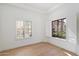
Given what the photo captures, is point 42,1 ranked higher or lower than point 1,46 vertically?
higher

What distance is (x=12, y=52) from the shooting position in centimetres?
170

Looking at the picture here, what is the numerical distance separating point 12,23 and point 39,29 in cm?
57

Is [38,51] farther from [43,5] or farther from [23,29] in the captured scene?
[43,5]

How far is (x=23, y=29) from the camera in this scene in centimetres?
175

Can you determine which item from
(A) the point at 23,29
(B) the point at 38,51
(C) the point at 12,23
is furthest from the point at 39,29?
(C) the point at 12,23

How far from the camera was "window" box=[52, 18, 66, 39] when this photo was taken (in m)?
1.73

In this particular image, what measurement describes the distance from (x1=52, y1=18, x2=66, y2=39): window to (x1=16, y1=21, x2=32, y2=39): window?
509 millimetres

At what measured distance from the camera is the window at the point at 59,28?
1.73 m

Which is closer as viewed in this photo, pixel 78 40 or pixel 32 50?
pixel 78 40

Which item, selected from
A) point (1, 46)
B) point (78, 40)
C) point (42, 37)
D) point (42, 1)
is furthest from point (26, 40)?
point (78, 40)

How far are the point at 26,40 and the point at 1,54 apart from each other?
1.79 ft

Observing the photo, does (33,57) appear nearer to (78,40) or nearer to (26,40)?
(26,40)

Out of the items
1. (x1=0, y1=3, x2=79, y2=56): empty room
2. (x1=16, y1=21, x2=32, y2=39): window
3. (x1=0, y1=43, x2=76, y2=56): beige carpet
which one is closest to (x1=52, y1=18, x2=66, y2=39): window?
(x1=0, y1=3, x2=79, y2=56): empty room

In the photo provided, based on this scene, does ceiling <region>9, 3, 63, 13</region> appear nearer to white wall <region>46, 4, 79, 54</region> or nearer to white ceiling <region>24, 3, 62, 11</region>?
white ceiling <region>24, 3, 62, 11</region>
